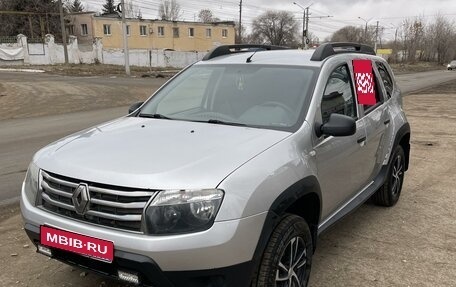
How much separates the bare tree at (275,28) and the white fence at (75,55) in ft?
146

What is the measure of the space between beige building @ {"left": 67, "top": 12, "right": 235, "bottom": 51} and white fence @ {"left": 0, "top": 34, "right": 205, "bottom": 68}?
18.4 ft

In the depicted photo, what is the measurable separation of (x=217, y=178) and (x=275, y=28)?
102566mm

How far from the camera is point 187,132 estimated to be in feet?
10.8

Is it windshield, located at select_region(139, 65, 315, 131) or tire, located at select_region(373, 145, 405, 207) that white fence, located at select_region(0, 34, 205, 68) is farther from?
windshield, located at select_region(139, 65, 315, 131)

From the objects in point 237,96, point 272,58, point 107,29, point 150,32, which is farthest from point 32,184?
point 150,32

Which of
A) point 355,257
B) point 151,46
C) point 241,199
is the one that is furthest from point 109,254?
point 151,46

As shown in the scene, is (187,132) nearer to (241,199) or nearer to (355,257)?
(241,199)

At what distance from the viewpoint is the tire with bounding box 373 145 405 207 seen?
5.06 metres

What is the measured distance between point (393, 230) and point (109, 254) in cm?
316

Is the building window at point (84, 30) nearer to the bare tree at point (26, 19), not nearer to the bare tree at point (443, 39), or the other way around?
the bare tree at point (26, 19)

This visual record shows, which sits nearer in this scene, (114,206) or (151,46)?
(114,206)

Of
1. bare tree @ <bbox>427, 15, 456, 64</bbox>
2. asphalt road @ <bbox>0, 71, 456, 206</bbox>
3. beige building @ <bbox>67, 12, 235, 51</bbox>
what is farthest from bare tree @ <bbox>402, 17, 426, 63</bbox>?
asphalt road @ <bbox>0, 71, 456, 206</bbox>

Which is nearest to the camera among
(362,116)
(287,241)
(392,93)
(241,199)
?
(241,199)

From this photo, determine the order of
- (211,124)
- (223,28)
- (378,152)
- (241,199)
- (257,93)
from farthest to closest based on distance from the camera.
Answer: (223,28)
(378,152)
(257,93)
(211,124)
(241,199)
